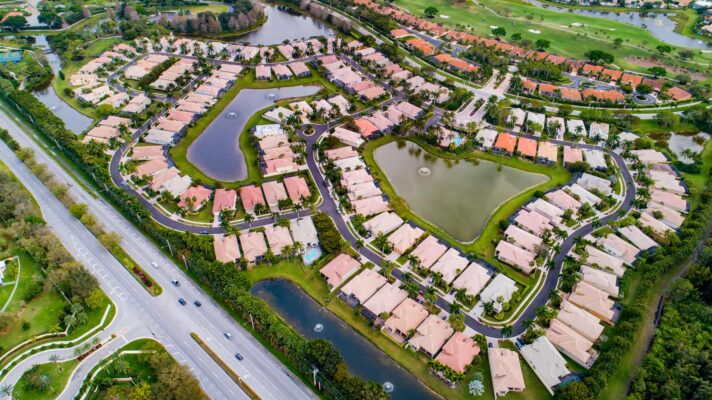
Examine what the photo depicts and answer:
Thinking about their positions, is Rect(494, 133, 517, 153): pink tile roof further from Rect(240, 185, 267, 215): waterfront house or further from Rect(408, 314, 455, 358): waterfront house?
Rect(240, 185, 267, 215): waterfront house

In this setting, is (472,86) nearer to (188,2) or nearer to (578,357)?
(578,357)

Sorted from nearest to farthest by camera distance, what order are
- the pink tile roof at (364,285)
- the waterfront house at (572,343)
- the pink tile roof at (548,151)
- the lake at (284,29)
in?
1. the waterfront house at (572,343)
2. the pink tile roof at (364,285)
3. the pink tile roof at (548,151)
4. the lake at (284,29)

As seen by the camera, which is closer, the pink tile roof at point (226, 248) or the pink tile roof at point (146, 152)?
the pink tile roof at point (226, 248)

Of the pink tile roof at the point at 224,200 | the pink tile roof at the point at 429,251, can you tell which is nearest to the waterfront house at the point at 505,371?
the pink tile roof at the point at 429,251

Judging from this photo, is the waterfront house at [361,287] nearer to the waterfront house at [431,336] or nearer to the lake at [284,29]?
the waterfront house at [431,336]

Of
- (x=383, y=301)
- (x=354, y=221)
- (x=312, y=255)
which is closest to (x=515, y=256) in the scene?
(x=383, y=301)

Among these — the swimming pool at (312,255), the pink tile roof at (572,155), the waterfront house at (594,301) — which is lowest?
the swimming pool at (312,255)

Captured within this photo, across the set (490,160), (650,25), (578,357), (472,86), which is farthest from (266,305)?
(650,25)
